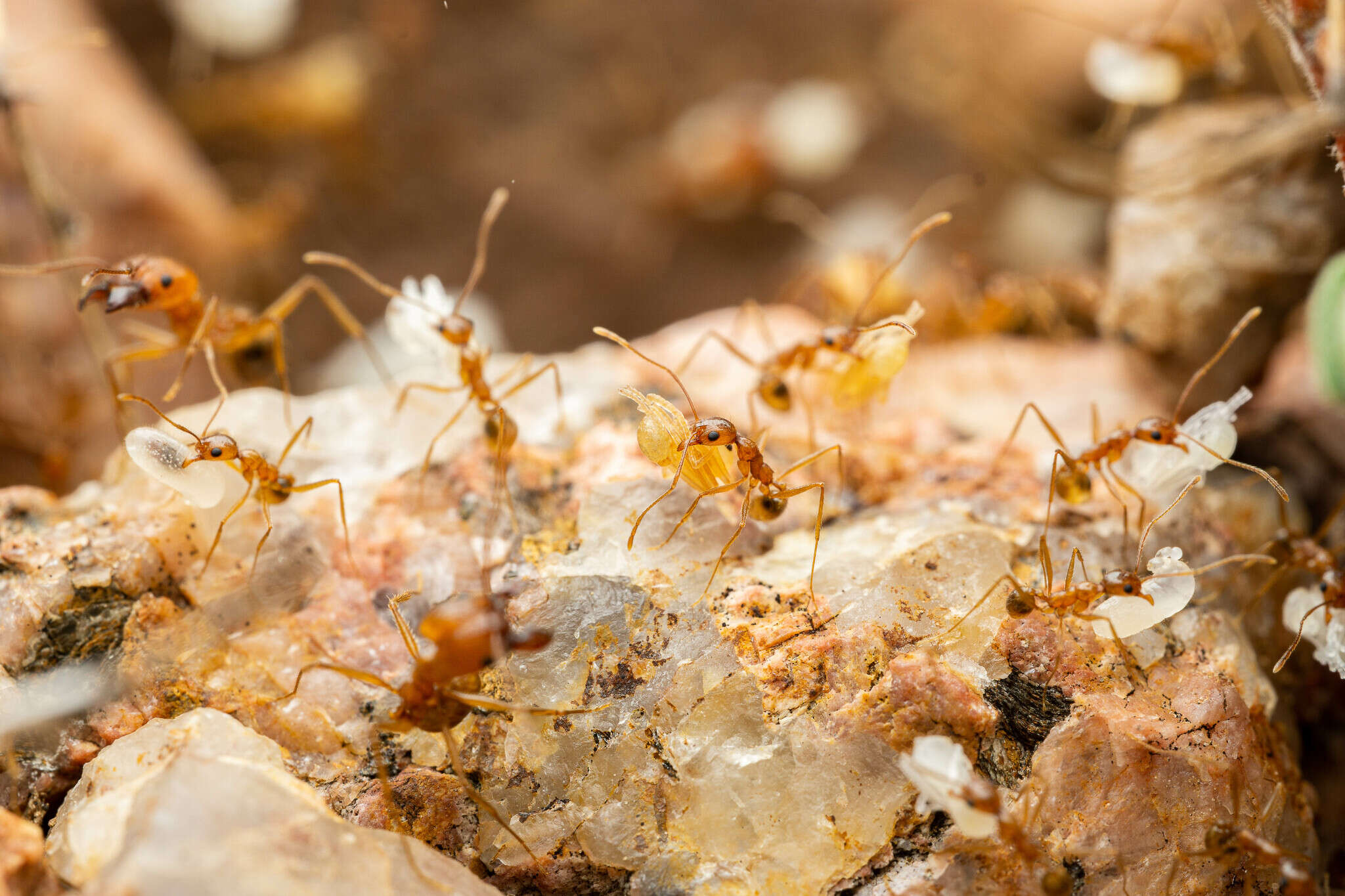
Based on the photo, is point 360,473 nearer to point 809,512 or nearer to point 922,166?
point 809,512

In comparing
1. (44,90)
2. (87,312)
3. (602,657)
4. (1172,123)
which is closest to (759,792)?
(602,657)

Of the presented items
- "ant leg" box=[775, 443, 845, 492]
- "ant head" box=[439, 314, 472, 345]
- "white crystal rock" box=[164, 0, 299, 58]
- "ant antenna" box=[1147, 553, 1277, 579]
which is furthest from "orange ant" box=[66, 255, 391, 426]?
"white crystal rock" box=[164, 0, 299, 58]

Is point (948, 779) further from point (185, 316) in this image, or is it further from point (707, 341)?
point (185, 316)

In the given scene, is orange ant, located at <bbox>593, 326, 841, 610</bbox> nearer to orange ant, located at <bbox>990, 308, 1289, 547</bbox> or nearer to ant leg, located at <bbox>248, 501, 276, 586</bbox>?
orange ant, located at <bbox>990, 308, 1289, 547</bbox>

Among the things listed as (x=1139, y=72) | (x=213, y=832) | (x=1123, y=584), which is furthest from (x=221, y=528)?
(x=1139, y=72)

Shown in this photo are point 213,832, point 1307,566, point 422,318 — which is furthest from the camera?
point 422,318

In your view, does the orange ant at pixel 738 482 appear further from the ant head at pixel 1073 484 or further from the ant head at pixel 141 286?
the ant head at pixel 141 286
